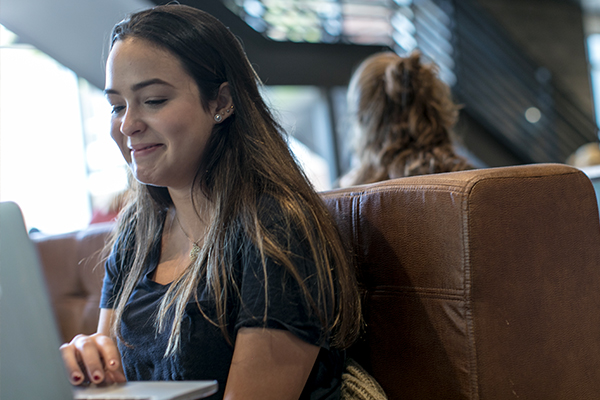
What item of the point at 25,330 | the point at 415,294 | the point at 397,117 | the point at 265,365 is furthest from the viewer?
the point at 397,117

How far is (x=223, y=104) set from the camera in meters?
1.11

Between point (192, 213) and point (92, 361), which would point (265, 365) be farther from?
point (192, 213)

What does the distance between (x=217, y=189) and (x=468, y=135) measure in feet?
12.2

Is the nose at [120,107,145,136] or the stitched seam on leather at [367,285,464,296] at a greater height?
the nose at [120,107,145,136]

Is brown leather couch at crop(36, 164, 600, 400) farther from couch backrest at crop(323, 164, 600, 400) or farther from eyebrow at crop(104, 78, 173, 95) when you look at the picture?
eyebrow at crop(104, 78, 173, 95)

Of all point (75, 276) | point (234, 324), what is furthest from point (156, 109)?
point (75, 276)

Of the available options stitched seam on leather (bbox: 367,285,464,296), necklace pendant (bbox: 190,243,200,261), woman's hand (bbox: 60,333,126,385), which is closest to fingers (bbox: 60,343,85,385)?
woman's hand (bbox: 60,333,126,385)

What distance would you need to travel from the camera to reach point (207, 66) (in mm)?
1060

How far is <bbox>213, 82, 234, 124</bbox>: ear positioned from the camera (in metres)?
1.10

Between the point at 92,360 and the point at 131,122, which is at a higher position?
the point at 131,122

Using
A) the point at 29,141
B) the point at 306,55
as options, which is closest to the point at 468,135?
the point at 306,55

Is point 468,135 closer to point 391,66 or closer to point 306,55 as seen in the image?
point 306,55

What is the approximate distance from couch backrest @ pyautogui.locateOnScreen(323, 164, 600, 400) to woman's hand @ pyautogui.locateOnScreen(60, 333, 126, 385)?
51cm

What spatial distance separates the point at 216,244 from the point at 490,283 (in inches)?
19.1
